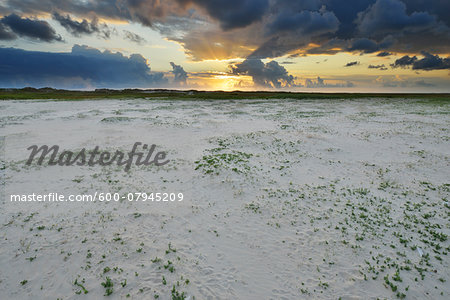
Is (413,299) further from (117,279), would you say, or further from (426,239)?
(117,279)

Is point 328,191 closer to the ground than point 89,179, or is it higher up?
closer to the ground

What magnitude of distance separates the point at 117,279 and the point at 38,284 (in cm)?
331

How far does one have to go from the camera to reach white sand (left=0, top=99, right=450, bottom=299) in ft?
33.4

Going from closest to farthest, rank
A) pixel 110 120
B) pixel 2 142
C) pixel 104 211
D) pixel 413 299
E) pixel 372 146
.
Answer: pixel 413 299, pixel 104 211, pixel 2 142, pixel 372 146, pixel 110 120

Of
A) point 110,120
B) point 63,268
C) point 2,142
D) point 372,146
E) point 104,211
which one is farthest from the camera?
point 110,120

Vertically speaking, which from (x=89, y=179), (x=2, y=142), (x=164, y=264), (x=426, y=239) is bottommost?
(x=426, y=239)

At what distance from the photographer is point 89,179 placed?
19797mm

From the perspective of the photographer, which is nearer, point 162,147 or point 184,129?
point 162,147

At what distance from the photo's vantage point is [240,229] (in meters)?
14.1

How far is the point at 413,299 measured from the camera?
9594 mm

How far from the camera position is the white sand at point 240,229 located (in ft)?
33.4

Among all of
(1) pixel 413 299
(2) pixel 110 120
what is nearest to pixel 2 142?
(2) pixel 110 120

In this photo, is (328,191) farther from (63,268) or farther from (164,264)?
(63,268)

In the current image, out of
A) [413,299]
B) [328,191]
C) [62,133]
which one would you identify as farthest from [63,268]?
[62,133]
